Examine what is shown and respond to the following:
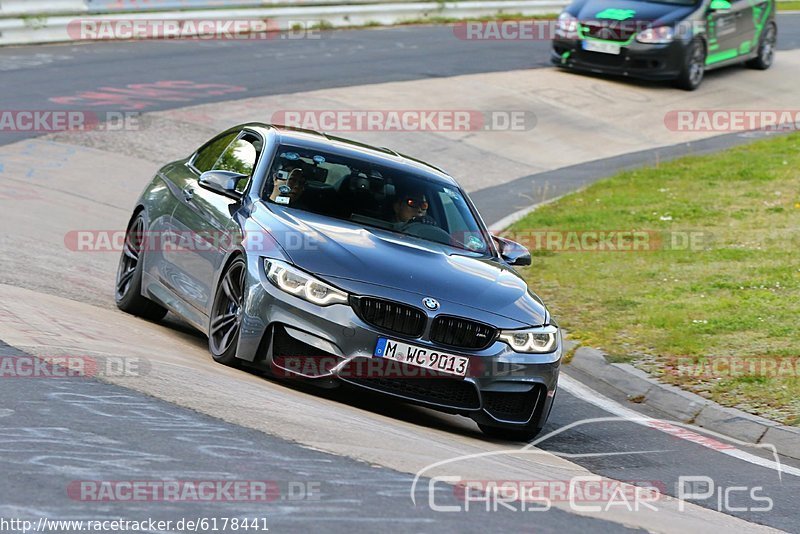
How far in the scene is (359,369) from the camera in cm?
777

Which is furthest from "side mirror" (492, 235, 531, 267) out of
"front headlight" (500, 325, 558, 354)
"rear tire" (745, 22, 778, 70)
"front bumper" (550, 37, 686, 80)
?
"rear tire" (745, 22, 778, 70)

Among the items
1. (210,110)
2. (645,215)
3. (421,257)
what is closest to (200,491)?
(421,257)

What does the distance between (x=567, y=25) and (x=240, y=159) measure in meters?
15.7

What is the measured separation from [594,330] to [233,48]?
1604 centimetres

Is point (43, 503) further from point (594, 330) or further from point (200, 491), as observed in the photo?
point (594, 330)

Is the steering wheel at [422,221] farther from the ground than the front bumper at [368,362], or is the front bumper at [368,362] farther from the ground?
the steering wheel at [422,221]

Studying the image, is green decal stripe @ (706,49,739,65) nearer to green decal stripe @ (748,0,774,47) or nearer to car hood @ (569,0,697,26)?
green decal stripe @ (748,0,774,47)

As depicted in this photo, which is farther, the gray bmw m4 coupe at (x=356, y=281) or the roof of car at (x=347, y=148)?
the roof of car at (x=347, y=148)

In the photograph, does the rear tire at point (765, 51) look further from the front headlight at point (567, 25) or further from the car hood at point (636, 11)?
the front headlight at point (567, 25)

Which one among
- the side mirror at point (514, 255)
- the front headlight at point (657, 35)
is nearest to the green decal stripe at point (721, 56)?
the front headlight at point (657, 35)

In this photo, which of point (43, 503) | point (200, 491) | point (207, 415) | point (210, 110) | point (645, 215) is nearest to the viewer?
point (43, 503)

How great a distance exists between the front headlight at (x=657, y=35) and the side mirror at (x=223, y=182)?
15.9 meters

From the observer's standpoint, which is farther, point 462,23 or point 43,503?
point 462,23

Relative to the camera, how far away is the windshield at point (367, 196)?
9062mm
